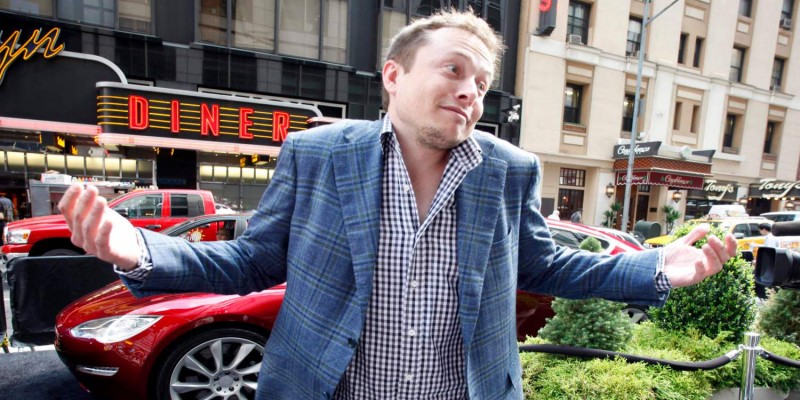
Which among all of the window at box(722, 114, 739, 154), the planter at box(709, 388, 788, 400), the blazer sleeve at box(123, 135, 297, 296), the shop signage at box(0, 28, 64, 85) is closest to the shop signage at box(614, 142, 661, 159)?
the window at box(722, 114, 739, 154)

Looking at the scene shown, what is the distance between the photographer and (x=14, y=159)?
38.7ft

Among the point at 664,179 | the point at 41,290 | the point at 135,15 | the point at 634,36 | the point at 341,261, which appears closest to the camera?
the point at 341,261

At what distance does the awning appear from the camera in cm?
1781

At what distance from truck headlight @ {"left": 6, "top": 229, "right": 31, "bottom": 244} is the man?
7.99 m

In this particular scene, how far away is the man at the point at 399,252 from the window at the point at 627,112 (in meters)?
21.5

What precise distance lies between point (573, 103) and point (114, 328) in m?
20.1

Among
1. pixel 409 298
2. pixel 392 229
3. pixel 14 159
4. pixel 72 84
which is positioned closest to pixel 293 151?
pixel 392 229

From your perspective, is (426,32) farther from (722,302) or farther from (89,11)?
(89,11)

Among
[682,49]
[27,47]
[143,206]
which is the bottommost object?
[143,206]

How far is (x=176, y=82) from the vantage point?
13031mm

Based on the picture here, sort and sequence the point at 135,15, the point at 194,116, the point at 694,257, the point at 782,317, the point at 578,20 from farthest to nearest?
the point at 578,20 → the point at 135,15 → the point at 194,116 → the point at 782,317 → the point at 694,257

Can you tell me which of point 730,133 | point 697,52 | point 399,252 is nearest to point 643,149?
point 697,52

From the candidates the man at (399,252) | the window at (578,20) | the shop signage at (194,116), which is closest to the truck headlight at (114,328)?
the man at (399,252)

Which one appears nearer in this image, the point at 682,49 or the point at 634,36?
the point at 634,36
